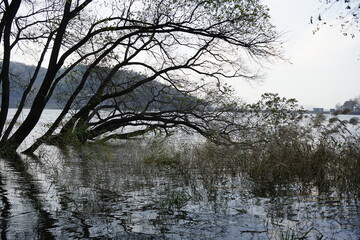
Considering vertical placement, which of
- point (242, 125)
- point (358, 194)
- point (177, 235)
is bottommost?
point (177, 235)

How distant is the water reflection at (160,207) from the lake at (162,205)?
0.05 ft

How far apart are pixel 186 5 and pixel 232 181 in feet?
26.2

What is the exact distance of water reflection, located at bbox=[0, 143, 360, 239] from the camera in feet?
17.5

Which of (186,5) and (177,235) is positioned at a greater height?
(186,5)

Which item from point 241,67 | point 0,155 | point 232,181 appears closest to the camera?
point 232,181

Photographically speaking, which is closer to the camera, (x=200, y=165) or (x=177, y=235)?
(x=177, y=235)

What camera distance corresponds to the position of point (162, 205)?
266 inches

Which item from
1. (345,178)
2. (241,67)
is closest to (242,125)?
(241,67)

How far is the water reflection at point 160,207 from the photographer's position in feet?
17.5

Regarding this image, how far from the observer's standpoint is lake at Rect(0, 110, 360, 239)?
5.34 meters

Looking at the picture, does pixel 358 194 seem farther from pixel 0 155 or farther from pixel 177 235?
pixel 0 155

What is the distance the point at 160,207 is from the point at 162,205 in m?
0.08

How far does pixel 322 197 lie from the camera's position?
7.57 m

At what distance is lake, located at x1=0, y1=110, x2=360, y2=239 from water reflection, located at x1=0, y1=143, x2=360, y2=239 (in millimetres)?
14
